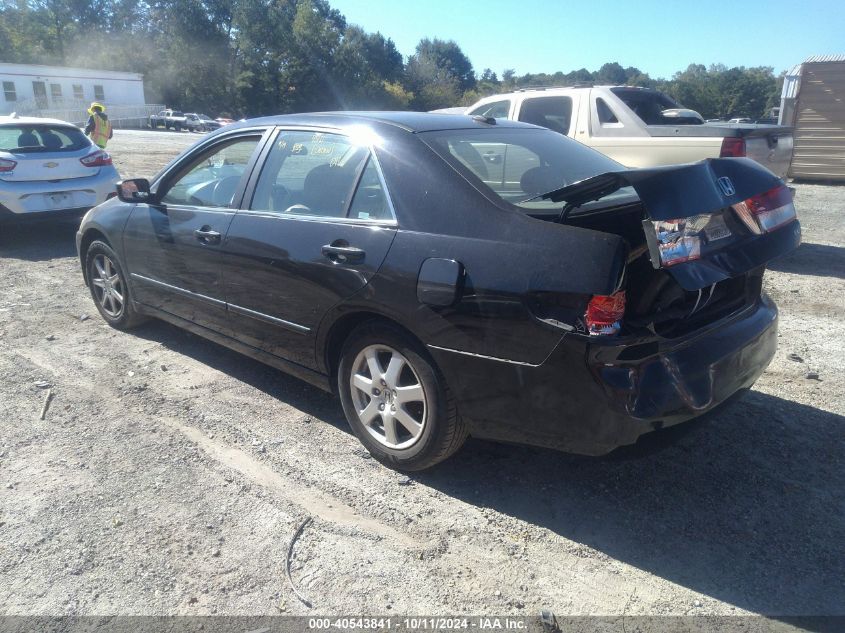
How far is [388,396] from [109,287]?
10.4 feet

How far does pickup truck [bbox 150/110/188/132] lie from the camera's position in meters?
51.1

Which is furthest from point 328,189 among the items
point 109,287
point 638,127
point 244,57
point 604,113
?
point 244,57

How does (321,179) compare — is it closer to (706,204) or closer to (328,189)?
(328,189)

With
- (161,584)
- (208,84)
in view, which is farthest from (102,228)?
(208,84)

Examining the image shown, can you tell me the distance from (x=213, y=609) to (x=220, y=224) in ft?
7.72

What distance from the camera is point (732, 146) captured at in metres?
6.84

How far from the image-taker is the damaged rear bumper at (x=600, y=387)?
8.73 ft

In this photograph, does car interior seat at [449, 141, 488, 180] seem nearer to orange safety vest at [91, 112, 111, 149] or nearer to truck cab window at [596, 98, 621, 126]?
truck cab window at [596, 98, 621, 126]

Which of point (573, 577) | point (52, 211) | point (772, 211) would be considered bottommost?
point (573, 577)

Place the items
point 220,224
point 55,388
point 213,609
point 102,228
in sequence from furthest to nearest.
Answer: point 102,228, point 55,388, point 220,224, point 213,609

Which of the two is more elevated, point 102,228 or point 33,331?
point 102,228

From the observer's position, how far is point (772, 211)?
9.65ft

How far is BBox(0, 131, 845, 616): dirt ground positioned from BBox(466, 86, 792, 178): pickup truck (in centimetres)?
315

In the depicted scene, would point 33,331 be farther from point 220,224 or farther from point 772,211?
point 772,211
